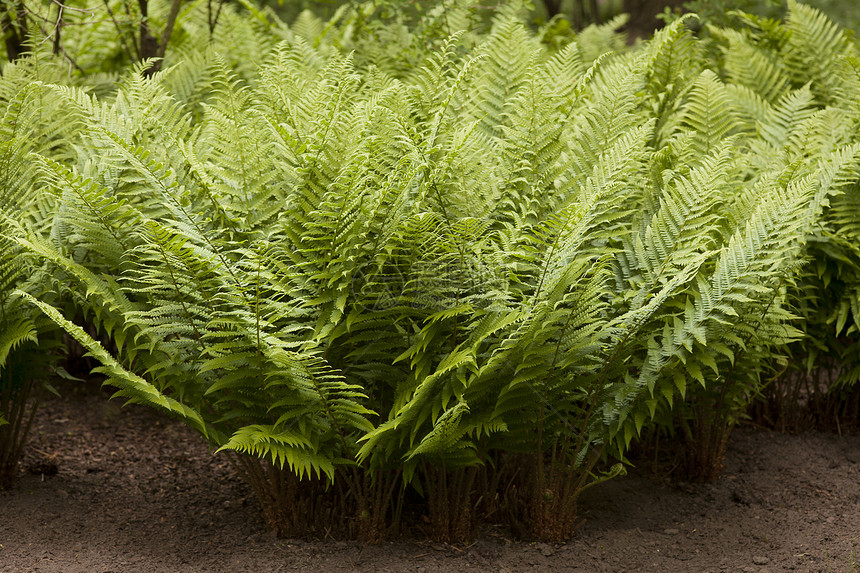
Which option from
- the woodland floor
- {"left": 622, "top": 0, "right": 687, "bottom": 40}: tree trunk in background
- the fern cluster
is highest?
{"left": 622, "top": 0, "right": 687, "bottom": 40}: tree trunk in background

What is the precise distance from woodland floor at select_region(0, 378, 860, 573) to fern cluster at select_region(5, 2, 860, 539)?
0.12m

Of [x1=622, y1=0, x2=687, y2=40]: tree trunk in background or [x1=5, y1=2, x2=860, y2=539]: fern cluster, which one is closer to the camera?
[x1=5, y1=2, x2=860, y2=539]: fern cluster

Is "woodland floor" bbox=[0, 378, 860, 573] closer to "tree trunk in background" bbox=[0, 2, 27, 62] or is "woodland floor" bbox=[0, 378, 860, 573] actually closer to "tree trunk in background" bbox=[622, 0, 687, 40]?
"tree trunk in background" bbox=[0, 2, 27, 62]

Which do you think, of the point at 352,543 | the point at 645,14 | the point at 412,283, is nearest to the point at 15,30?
the point at 412,283

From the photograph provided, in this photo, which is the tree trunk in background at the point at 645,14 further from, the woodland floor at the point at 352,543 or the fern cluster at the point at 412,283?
the woodland floor at the point at 352,543

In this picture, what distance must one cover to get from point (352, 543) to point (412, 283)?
916 mm

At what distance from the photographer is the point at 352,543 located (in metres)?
2.81

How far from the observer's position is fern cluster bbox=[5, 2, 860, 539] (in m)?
2.56

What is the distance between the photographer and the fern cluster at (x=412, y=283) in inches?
101

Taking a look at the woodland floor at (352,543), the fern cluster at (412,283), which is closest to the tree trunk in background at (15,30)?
the fern cluster at (412,283)

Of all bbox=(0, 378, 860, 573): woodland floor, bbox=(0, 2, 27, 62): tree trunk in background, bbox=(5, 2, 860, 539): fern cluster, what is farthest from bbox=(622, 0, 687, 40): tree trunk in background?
bbox=(0, 2, 27, 62): tree trunk in background

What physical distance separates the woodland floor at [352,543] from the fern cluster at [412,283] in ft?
0.40

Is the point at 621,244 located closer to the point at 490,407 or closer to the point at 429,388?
the point at 490,407

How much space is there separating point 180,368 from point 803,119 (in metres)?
3.00
